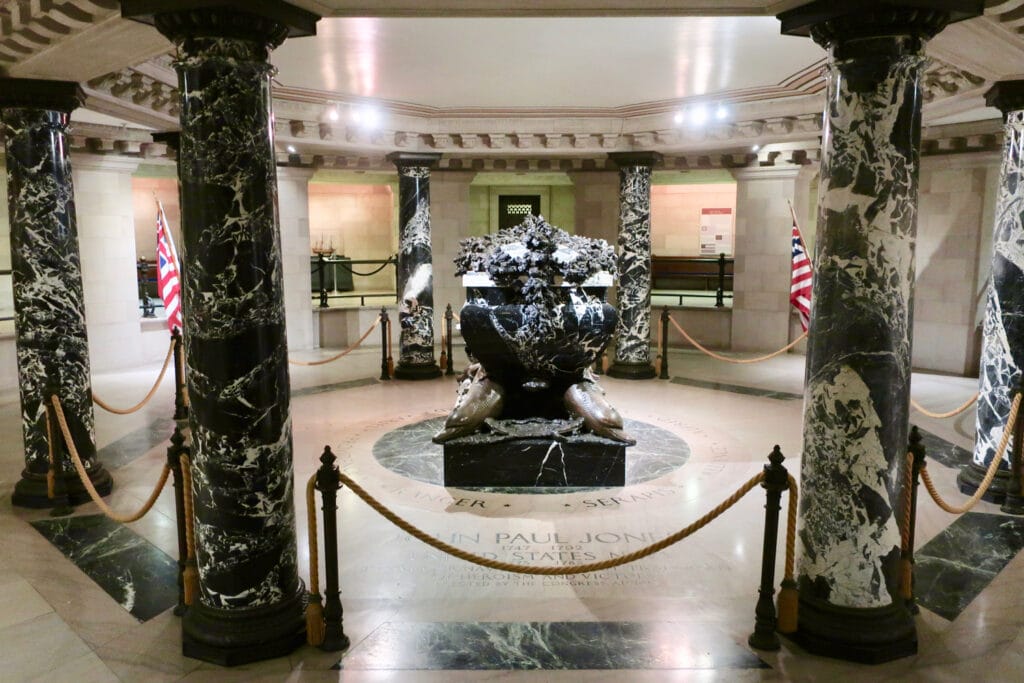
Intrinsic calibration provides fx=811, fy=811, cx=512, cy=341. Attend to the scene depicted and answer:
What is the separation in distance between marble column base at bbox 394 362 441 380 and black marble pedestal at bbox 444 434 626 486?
15.5ft

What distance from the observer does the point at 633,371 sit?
1101 cm

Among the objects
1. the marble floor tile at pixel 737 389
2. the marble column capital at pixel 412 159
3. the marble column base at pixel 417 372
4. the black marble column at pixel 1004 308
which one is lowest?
the marble floor tile at pixel 737 389

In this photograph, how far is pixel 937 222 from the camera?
11.1 meters

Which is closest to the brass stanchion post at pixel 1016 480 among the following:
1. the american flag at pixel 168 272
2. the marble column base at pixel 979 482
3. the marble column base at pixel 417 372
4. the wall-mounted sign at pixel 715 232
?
the marble column base at pixel 979 482

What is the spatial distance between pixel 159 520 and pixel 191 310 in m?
2.59

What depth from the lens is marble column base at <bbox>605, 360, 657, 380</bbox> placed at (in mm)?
11000

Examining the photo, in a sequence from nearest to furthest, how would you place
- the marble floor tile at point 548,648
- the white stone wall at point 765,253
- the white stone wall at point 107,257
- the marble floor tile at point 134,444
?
the marble floor tile at point 548,648
the marble floor tile at point 134,444
the white stone wall at point 107,257
the white stone wall at point 765,253

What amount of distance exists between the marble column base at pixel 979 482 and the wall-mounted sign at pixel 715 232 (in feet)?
37.3

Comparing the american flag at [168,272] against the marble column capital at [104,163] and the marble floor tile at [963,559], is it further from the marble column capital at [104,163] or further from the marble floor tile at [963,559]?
the marble floor tile at [963,559]

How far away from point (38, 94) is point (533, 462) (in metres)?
4.44

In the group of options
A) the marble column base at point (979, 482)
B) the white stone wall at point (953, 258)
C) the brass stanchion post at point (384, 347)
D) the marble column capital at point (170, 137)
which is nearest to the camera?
the marble column base at point (979, 482)

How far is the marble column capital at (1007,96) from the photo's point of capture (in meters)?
5.83

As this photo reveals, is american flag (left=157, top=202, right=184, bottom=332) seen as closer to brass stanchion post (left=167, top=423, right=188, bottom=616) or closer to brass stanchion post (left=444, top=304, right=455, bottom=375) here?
brass stanchion post (left=444, top=304, right=455, bottom=375)

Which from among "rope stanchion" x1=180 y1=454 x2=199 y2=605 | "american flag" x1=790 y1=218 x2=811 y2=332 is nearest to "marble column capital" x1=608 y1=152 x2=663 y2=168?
"american flag" x1=790 y1=218 x2=811 y2=332
